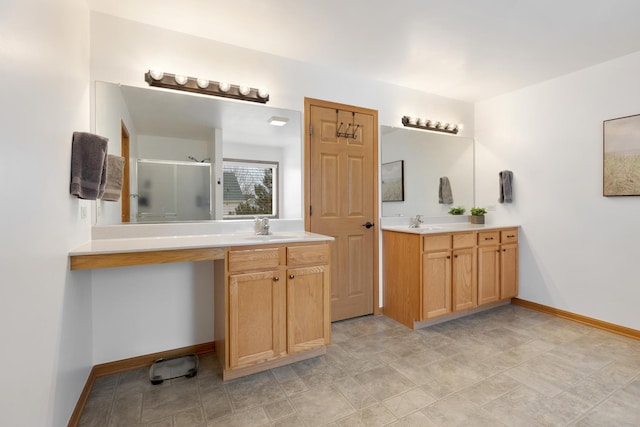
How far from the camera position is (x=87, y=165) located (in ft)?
5.76

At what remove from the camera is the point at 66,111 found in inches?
63.9

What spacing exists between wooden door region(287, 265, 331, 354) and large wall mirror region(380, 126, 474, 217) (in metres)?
1.35

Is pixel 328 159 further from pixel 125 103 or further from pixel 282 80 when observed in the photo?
pixel 125 103

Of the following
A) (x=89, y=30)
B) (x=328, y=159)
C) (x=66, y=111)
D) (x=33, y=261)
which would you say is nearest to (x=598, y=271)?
(x=328, y=159)

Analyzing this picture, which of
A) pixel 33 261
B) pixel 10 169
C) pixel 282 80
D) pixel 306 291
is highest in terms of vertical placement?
pixel 282 80

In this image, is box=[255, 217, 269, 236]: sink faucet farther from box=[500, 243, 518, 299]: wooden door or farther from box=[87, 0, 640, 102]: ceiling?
box=[500, 243, 518, 299]: wooden door

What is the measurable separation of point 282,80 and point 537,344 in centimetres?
317

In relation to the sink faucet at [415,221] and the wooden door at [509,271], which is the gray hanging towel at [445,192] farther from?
the wooden door at [509,271]

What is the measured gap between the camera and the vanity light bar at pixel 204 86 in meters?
2.23

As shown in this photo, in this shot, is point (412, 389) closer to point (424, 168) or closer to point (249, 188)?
point (249, 188)

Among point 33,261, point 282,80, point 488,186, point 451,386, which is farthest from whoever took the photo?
point 488,186

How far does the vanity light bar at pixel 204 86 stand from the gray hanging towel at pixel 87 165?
70cm

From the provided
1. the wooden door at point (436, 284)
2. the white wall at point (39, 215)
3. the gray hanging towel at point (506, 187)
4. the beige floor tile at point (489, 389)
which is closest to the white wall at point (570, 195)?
the gray hanging towel at point (506, 187)

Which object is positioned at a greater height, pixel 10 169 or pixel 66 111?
pixel 66 111
